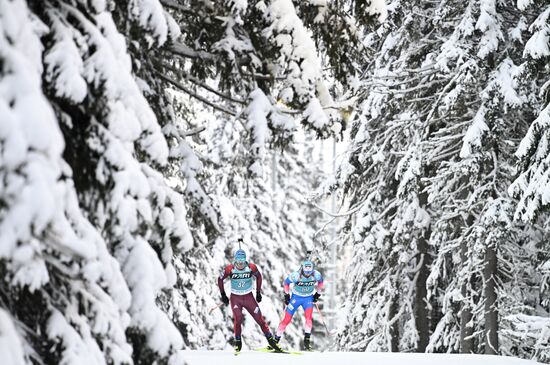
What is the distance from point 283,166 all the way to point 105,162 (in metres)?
26.9

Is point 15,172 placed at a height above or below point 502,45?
below

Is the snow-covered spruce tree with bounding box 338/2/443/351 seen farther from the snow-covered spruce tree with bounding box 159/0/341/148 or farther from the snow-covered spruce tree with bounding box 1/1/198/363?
the snow-covered spruce tree with bounding box 1/1/198/363

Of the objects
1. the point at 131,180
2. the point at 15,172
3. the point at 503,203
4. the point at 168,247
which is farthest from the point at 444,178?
the point at 15,172

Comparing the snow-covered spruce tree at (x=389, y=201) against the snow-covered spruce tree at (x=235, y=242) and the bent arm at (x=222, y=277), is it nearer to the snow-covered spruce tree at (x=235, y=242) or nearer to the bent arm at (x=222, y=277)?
the snow-covered spruce tree at (x=235, y=242)

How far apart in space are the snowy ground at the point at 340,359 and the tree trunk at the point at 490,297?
9.07 ft

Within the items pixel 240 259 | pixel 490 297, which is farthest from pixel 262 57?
pixel 490 297

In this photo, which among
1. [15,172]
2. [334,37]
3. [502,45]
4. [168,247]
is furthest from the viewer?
[502,45]

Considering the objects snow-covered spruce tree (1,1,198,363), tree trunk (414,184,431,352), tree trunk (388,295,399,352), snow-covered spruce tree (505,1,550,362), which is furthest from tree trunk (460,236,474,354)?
snow-covered spruce tree (1,1,198,363)

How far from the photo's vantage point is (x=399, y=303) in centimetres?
1772

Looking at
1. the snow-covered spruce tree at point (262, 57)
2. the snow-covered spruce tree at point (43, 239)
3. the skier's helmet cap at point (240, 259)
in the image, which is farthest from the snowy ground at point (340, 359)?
the snow-covered spruce tree at point (43, 239)

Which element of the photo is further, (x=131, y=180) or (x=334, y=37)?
(x=334, y=37)

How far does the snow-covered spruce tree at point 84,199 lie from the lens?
10.7ft

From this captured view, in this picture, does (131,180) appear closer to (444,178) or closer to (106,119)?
(106,119)

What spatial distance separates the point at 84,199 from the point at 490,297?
11777mm
